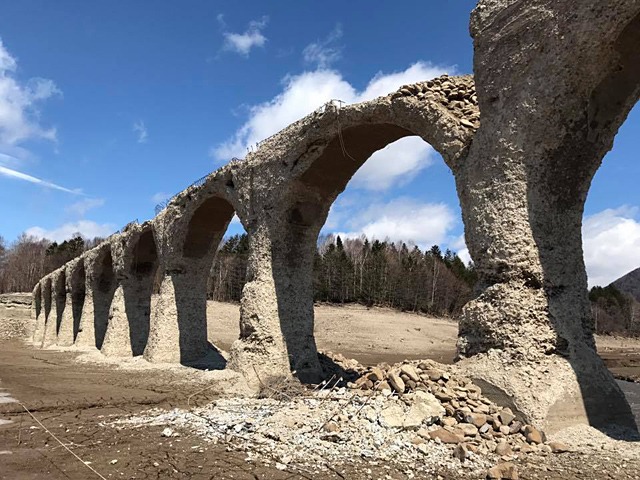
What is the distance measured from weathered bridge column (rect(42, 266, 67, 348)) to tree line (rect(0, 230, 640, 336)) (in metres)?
15.0

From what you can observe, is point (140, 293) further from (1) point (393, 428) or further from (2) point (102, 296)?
(1) point (393, 428)

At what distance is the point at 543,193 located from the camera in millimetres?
5070

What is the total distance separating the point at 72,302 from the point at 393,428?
21131 mm

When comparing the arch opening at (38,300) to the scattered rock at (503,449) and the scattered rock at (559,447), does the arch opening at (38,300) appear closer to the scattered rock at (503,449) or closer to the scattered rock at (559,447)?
the scattered rock at (503,449)

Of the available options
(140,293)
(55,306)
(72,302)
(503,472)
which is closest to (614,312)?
(140,293)

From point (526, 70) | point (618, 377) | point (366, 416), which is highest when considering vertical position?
point (526, 70)

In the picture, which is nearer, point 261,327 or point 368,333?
point 261,327

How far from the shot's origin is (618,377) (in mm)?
13859

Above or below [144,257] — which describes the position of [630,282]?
above

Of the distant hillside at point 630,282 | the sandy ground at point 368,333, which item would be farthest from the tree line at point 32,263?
the distant hillside at point 630,282

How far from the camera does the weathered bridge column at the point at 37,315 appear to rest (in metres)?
27.1

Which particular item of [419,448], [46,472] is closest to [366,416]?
[419,448]

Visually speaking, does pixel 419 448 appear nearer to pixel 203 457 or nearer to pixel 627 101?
pixel 203 457

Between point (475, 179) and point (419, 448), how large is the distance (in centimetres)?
296
